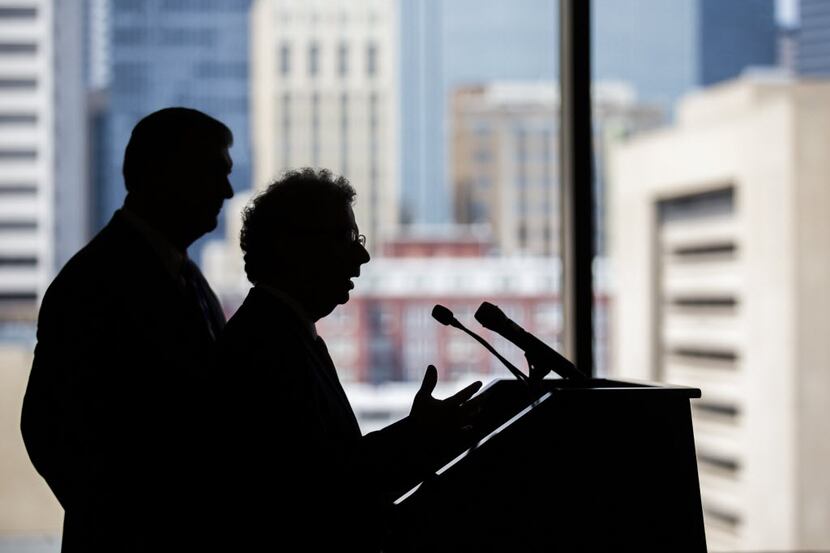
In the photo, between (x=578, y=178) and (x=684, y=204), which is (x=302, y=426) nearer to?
(x=578, y=178)

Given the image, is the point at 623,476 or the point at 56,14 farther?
the point at 56,14

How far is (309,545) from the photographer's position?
98 centimetres

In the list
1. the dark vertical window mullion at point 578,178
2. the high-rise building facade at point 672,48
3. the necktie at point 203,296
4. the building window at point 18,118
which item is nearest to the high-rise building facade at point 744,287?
the high-rise building facade at point 672,48

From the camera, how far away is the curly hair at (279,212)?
1061 mm

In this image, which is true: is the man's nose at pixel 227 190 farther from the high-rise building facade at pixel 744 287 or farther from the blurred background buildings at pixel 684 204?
the high-rise building facade at pixel 744 287

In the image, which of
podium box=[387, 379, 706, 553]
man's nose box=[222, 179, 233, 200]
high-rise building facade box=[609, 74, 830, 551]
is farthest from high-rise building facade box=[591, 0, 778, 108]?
podium box=[387, 379, 706, 553]

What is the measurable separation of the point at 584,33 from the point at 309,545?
1381 mm

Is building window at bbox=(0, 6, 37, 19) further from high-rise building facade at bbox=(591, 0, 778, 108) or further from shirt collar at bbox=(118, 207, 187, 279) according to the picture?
shirt collar at bbox=(118, 207, 187, 279)

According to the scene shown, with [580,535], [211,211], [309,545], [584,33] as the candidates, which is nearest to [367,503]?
[309,545]

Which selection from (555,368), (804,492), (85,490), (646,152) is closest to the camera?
(555,368)

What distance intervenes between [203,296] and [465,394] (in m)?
0.46

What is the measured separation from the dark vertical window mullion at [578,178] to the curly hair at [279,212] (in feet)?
3.53

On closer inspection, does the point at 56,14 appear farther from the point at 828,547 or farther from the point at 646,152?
the point at 828,547

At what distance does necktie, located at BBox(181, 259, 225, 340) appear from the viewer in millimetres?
1312
